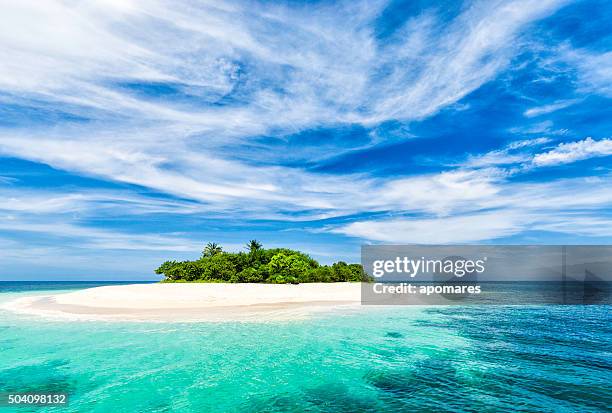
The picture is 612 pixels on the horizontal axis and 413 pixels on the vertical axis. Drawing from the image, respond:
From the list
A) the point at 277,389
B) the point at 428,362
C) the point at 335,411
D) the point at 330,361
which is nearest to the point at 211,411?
the point at 277,389

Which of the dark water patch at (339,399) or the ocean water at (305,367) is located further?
the ocean water at (305,367)

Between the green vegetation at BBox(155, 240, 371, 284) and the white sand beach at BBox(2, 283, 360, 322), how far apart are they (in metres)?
9.40

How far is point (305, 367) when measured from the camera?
15.7 m

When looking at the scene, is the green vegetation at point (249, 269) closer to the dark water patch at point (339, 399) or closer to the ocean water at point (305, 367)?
the ocean water at point (305, 367)

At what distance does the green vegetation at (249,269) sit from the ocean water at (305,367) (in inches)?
1320

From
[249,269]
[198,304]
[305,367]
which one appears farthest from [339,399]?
[249,269]

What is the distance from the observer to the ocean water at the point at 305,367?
11.7m

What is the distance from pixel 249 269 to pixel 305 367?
45.8 meters

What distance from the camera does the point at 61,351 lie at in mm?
18203

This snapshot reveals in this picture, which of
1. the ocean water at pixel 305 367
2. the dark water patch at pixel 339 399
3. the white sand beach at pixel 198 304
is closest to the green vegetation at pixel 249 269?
the white sand beach at pixel 198 304

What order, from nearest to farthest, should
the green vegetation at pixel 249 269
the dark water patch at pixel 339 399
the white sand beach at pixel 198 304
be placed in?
the dark water patch at pixel 339 399, the white sand beach at pixel 198 304, the green vegetation at pixel 249 269

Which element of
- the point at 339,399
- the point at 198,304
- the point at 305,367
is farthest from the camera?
the point at 198,304

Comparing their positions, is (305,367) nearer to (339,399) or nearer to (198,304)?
(339,399)

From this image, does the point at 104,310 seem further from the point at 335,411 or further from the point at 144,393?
the point at 335,411
